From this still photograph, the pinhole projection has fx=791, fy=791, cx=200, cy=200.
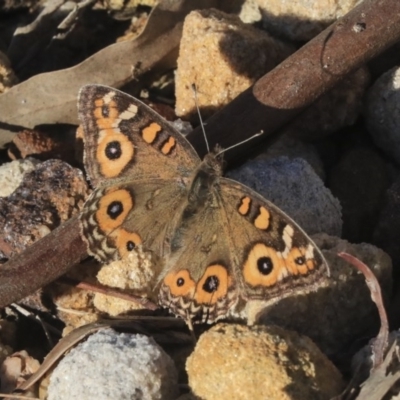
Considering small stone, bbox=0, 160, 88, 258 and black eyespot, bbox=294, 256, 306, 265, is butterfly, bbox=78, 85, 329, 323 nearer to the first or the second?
black eyespot, bbox=294, 256, 306, 265

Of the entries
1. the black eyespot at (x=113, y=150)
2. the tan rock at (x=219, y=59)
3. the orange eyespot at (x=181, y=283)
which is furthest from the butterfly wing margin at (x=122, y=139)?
the tan rock at (x=219, y=59)

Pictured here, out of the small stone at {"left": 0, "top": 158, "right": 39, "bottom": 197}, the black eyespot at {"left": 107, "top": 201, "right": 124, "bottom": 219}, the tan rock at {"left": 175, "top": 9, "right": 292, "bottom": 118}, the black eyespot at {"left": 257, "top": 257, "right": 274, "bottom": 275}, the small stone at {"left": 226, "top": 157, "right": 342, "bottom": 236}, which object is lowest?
the black eyespot at {"left": 257, "top": 257, "right": 274, "bottom": 275}

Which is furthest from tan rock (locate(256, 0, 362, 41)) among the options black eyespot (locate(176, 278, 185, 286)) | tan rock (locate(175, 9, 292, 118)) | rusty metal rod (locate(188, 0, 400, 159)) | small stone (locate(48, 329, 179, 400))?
small stone (locate(48, 329, 179, 400))

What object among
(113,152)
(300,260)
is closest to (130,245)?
(113,152)

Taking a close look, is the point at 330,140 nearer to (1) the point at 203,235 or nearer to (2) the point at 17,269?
(1) the point at 203,235

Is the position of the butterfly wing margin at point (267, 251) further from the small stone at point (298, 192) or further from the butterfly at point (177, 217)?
the small stone at point (298, 192)

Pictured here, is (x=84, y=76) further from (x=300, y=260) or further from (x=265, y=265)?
(x=300, y=260)

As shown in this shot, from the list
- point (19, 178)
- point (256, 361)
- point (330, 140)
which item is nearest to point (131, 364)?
point (256, 361)
